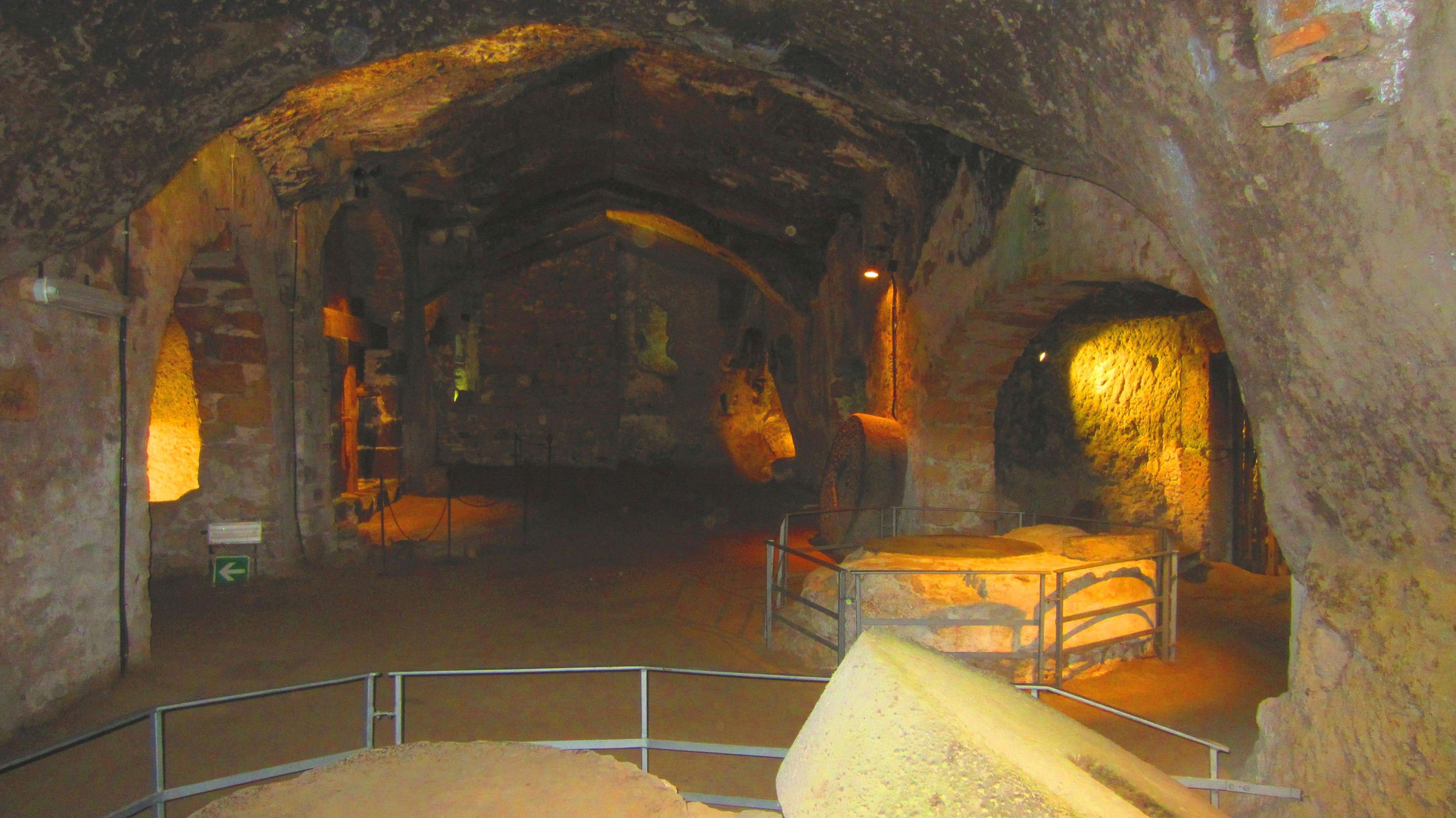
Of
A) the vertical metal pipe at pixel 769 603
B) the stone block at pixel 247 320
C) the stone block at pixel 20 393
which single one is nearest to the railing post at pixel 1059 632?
the vertical metal pipe at pixel 769 603

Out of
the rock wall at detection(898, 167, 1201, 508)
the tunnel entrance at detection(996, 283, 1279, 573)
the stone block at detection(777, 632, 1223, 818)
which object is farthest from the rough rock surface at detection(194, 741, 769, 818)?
the tunnel entrance at detection(996, 283, 1279, 573)

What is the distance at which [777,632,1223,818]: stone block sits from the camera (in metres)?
1.81

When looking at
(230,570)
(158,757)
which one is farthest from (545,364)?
(158,757)

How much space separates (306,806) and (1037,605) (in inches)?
149

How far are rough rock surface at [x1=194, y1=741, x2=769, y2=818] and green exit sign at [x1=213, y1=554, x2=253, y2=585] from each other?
4.94 m

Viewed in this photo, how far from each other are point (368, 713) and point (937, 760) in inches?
84.2

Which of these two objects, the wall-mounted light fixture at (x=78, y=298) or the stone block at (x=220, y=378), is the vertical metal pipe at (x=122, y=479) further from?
the stone block at (x=220, y=378)

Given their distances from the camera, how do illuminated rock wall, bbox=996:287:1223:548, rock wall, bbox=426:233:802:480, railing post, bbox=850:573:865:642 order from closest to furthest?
railing post, bbox=850:573:865:642, illuminated rock wall, bbox=996:287:1223:548, rock wall, bbox=426:233:802:480

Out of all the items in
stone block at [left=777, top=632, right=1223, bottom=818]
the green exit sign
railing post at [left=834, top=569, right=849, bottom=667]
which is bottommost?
the green exit sign

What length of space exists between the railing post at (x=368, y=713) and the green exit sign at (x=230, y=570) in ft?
15.2

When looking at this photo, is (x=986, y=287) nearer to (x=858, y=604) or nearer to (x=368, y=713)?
(x=858, y=604)

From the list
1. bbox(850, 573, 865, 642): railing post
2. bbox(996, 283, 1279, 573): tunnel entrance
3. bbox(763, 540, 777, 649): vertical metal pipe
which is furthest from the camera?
bbox(996, 283, 1279, 573): tunnel entrance

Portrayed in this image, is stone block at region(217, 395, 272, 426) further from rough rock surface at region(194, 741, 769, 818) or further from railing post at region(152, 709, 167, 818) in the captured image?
rough rock surface at region(194, 741, 769, 818)

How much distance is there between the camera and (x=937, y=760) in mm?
1874
